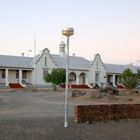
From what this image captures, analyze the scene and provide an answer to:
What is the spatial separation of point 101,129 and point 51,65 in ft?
162

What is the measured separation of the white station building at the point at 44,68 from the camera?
60.2 metres

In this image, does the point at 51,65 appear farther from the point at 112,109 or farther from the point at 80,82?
the point at 112,109

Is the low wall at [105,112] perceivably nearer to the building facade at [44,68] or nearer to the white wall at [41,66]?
the building facade at [44,68]

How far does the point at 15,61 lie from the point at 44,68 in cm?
483

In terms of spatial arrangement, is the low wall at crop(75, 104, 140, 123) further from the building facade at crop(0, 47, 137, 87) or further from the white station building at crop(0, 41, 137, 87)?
the building facade at crop(0, 47, 137, 87)

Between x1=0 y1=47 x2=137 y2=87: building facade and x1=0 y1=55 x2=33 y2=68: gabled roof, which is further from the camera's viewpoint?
x1=0 y1=47 x2=137 y2=87: building facade

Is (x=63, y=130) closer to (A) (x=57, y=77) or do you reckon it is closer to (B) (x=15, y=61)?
(A) (x=57, y=77)

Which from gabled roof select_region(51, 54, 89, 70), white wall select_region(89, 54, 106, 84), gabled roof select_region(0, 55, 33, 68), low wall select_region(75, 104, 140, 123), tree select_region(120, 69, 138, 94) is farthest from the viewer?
white wall select_region(89, 54, 106, 84)

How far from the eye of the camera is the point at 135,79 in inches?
1676

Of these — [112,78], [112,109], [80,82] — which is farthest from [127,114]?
[112,78]

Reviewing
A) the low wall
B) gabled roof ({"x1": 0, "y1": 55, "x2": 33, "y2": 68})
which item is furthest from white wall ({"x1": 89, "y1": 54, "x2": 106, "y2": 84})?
the low wall

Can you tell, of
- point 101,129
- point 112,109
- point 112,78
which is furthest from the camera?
point 112,78

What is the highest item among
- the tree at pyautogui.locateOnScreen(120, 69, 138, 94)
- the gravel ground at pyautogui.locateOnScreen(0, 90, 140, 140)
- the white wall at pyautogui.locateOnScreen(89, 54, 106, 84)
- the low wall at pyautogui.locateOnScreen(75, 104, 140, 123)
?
the white wall at pyautogui.locateOnScreen(89, 54, 106, 84)

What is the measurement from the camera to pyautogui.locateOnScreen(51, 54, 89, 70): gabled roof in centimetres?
6479
